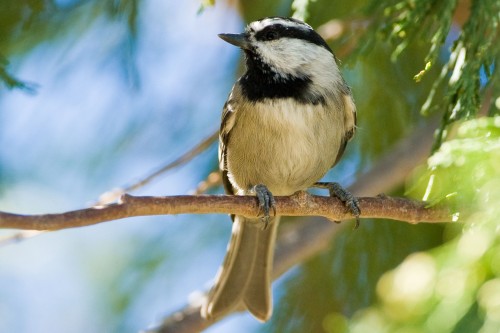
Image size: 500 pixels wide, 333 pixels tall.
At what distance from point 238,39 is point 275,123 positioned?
0.43m

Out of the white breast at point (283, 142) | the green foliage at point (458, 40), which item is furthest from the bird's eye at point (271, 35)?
the green foliage at point (458, 40)

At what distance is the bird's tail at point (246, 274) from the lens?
11.1 feet

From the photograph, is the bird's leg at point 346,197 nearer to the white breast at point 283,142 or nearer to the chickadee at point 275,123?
the chickadee at point 275,123

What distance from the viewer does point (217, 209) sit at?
230 centimetres

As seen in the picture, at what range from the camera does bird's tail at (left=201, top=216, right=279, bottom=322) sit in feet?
11.1

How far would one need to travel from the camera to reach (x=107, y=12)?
3.30 metres

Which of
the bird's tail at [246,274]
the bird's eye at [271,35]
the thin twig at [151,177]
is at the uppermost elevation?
the bird's eye at [271,35]

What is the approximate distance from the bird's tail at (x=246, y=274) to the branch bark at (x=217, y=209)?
2.55 feet

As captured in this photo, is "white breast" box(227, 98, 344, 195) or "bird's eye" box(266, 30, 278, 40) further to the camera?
"bird's eye" box(266, 30, 278, 40)

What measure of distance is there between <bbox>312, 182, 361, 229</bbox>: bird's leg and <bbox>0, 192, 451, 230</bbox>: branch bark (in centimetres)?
3

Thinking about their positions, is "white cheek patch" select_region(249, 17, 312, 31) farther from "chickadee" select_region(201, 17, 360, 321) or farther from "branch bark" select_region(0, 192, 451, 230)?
"branch bark" select_region(0, 192, 451, 230)

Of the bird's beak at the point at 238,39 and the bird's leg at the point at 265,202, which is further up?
the bird's beak at the point at 238,39

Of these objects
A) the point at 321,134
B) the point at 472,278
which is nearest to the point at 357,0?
the point at 321,134

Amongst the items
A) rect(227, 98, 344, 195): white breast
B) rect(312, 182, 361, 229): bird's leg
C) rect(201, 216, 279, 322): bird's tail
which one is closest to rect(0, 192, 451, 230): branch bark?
rect(312, 182, 361, 229): bird's leg
